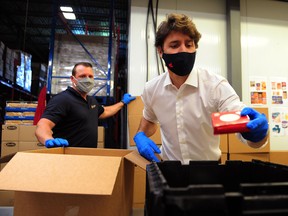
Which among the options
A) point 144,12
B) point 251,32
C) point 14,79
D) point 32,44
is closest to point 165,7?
point 144,12

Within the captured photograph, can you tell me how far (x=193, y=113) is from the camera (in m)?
1.14

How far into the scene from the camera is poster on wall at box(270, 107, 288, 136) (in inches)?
109

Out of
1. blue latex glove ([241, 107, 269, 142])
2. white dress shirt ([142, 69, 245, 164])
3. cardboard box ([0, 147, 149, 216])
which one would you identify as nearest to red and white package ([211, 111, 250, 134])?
blue latex glove ([241, 107, 269, 142])

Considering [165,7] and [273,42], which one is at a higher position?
[165,7]

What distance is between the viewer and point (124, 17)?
200 inches

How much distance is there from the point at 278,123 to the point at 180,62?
2.25m

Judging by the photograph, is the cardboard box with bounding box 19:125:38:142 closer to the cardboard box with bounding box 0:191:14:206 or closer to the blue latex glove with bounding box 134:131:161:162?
the cardboard box with bounding box 0:191:14:206

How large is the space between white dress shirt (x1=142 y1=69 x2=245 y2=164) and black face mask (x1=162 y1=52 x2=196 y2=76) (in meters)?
0.06

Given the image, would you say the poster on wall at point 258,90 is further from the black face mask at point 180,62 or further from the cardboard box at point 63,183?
the cardboard box at point 63,183

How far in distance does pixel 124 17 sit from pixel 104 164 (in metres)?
4.90

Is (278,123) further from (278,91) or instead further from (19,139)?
(19,139)

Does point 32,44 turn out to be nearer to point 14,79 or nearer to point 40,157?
point 14,79

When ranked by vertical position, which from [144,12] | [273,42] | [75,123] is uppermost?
[144,12]

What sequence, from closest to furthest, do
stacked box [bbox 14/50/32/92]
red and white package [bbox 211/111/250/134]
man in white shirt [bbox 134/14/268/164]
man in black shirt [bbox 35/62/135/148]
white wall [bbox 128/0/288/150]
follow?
red and white package [bbox 211/111/250/134] < man in white shirt [bbox 134/14/268/164] < man in black shirt [bbox 35/62/135/148] < white wall [bbox 128/0/288/150] < stacked box [bbox 14/50/32/92]
